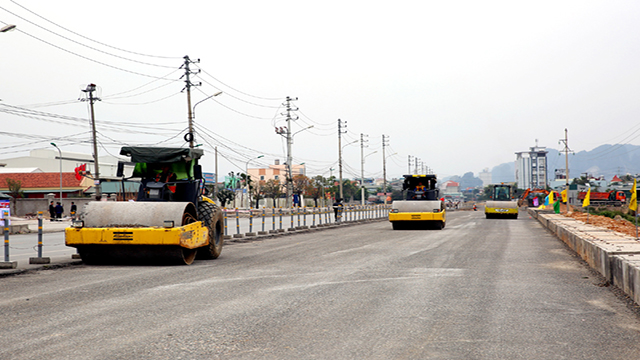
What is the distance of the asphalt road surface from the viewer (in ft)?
17.2

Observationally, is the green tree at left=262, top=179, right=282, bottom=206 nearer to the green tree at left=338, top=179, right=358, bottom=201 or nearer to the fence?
the fence

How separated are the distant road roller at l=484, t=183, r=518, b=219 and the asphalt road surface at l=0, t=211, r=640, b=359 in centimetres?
3485

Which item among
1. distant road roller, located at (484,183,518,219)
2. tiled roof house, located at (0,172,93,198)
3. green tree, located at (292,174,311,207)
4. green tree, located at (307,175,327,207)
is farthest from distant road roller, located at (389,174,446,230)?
green tree, located at (307,175,327,207)

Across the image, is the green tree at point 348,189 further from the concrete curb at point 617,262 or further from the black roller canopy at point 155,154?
the black roller canopy at point 155,154

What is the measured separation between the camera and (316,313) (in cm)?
681

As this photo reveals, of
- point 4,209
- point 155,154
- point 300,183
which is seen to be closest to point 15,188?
point 300,183

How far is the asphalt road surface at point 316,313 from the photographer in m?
5.23

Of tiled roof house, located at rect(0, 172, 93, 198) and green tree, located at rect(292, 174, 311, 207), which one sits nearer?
tiled roof house, located at rect(0, 172, 93, 198)

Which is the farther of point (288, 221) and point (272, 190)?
point (272, 190)

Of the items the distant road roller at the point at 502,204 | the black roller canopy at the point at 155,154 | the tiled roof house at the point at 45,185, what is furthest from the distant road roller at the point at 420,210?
the tiled roof house at the point at 45,185

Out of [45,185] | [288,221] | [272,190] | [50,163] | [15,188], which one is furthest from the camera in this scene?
[50,163]

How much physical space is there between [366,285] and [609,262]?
14.3 ft

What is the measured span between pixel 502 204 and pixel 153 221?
38724 mm

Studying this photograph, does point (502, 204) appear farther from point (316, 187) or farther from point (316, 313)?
point (316, 187)
